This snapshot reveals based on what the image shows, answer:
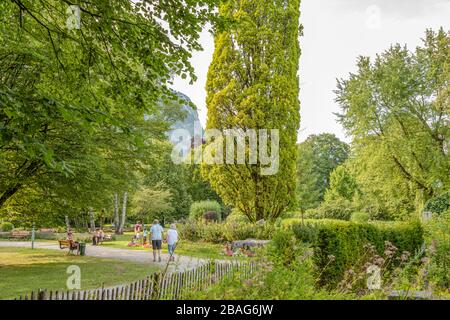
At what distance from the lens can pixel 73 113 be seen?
503cm

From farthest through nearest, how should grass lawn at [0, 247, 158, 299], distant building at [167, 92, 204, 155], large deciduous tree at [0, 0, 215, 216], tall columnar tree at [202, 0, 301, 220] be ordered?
tall columnar tree at [202, 0, 301, 220]
distant building at [167, 92, 204, 155]
grass lawn at [0, 247, 158, 299]
large deciduous tree at [0, 0, 215, 216]

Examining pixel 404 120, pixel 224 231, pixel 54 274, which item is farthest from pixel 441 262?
pixel 404 120

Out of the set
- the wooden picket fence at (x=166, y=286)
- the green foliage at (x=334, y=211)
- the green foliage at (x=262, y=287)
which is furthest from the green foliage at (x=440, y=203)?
the green foliage at (x=334, y=211)

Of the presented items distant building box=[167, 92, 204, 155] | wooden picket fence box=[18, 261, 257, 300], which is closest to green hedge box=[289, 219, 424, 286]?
wooden picket fence box=[18, 261, 257, 300]

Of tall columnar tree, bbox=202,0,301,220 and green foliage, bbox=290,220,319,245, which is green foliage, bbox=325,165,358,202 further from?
green foliage, bbox=290,220,319,245

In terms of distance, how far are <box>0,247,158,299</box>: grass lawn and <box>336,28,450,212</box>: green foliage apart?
15.2m

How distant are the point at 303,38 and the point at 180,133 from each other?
136ft

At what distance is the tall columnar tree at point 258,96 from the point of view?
65.2 ft

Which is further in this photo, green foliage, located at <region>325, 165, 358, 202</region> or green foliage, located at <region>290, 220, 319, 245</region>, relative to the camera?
green foliage, located at <region>325, 165, 358, 202</region>

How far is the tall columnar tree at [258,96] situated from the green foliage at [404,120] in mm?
5263

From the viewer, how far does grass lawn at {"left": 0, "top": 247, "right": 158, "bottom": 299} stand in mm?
9469

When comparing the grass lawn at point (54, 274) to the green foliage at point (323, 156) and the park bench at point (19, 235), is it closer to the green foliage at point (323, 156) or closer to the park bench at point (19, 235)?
the park bench at point (19, 235)
